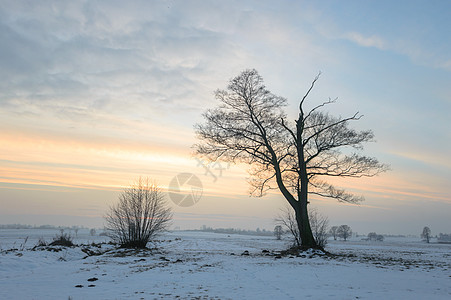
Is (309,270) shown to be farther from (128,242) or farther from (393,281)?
(128,242)

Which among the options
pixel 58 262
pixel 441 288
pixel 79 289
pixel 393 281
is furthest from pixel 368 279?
pixel 58 262

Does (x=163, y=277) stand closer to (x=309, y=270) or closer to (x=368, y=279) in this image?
(x=309, y=270)

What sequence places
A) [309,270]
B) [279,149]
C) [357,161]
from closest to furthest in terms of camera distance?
1. [309,270]
2. [357,161]
3. [279,149]

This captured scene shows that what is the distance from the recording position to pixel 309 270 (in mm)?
12867

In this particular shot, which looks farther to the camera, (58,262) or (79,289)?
(58,262)

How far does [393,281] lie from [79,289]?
377 inches

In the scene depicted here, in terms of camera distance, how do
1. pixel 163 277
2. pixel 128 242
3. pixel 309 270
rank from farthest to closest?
pixel 128 242 < pixel 309 270 < pixel 163 277

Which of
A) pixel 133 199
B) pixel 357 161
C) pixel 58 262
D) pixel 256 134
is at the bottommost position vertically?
pixel 58 262

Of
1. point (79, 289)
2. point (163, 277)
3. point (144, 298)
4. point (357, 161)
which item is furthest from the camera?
point (357, 161)

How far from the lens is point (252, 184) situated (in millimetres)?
22359

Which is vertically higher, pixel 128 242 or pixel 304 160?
pixel 304 160

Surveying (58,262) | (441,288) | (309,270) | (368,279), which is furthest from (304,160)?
(58,262)

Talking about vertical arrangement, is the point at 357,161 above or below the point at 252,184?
above

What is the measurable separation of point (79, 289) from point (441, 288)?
33.4 feet
